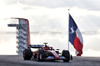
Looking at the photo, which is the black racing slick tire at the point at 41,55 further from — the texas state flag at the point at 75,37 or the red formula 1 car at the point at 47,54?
the texas state flag at the point at 75,37

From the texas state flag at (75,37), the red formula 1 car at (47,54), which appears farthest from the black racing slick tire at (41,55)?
the texas state flag at (75,37)

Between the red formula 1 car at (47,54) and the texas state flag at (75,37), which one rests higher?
the texas state flag at (75,37)

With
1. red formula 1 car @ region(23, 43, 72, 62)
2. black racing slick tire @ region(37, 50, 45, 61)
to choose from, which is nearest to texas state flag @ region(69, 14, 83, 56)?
red formula 1 car @ region(23, 43, 72, 62)

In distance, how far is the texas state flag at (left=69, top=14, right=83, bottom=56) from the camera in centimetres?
4209

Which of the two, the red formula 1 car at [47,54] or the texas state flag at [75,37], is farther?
the texas state flag at [75,37]

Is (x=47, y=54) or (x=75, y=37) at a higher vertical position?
(x=75, y=37)

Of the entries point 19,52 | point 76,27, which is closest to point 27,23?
point 19,52

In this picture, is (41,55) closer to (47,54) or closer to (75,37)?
(47,54)

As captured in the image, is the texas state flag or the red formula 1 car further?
the texas state flag

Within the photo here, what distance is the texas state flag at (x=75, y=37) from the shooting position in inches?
1657

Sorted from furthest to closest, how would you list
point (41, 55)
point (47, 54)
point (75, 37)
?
point (75, 37), point (47, 54), point (41, 55)

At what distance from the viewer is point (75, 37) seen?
43031mm

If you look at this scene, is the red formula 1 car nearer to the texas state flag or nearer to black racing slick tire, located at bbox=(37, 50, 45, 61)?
black racing slick tire, located at bbox=(37, 50, 45, 61)

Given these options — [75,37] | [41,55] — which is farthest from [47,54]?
[75,37]
